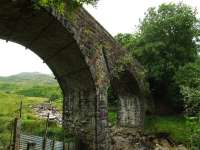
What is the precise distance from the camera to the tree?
26953mm

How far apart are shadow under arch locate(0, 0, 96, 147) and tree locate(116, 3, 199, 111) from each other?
362 inches

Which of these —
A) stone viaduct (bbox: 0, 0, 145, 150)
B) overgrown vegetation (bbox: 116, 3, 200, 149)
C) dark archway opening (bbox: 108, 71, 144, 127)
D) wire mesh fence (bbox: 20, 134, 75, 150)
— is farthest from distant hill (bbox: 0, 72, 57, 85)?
wire mesh fence (bbox: 20, 134, 75, 150)

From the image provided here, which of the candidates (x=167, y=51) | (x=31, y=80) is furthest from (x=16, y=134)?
(x=31, y=80)

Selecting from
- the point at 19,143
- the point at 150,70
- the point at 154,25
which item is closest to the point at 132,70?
the point at 150,70

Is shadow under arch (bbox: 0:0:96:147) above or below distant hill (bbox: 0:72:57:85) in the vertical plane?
below

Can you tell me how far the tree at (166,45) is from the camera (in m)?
27.0

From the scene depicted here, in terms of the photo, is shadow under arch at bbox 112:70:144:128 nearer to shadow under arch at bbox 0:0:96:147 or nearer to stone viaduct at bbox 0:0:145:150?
stone viaduct at bbox 0:0:145:150

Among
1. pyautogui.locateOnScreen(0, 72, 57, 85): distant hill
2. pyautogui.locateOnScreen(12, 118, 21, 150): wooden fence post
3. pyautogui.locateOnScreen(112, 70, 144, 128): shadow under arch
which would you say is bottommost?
pyautogui.locateOnScreen(12, 118, 21, 150): wooden fence post

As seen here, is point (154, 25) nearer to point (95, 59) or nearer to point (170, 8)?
point (170, 8)

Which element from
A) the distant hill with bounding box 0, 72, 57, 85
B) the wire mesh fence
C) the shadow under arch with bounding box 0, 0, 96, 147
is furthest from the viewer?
the distant hill with bounding box 0, 72, 57, 85

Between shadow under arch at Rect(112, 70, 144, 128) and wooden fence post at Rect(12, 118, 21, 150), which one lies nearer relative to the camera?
wooden fence post at Rect(12, 118, 21, 150)

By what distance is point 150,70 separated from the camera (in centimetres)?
2723

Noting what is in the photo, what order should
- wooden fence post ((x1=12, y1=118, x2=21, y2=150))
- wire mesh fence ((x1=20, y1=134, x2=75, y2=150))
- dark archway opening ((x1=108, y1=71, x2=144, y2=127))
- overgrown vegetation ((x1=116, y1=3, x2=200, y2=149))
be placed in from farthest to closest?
overgrown vegetation ((x1=116, y1=3, x2=200, y2=149))
dark archway opening ((x1=108, y1=71, x2=144, y2=127))
wire mesh fence ((x1=20, y1=134, x2=75, y2=150))
wooden fence post ((x1=12, y1=118, x2=21, y2=150))

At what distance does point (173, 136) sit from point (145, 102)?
10.9ft
